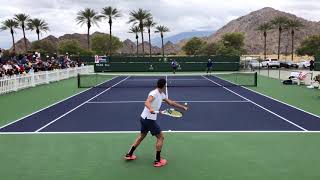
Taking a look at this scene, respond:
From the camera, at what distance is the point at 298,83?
3484 cm

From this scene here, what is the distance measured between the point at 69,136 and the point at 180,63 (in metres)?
51.7

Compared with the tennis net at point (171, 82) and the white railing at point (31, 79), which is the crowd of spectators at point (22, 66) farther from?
the tennis net at point (171, 82)

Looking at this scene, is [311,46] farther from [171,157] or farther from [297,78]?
[171,157]

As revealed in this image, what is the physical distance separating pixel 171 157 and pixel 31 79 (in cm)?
2496

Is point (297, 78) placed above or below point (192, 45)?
below

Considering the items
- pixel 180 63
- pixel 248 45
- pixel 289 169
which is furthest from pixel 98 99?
pixel 248 45

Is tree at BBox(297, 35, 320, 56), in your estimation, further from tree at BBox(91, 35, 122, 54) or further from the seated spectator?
the seated spectator

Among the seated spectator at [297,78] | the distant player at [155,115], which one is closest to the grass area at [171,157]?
the distant player at [155,115]

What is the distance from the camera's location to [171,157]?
33.8 feet

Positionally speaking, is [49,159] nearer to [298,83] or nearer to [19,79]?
[19,79]

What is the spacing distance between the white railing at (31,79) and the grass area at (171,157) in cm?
1570

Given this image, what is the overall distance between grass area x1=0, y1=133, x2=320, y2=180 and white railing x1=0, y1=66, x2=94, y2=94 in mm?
15704

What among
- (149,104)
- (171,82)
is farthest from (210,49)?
(149,104)

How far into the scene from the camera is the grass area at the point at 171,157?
8.88 m
